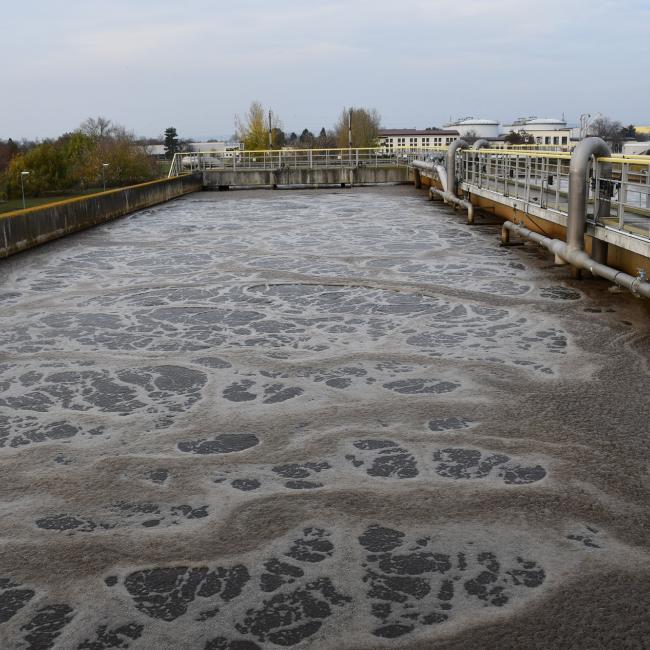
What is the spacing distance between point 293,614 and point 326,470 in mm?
1593

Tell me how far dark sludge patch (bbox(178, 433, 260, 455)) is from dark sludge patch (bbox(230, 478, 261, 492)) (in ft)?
1.57

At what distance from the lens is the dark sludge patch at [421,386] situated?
6660mm

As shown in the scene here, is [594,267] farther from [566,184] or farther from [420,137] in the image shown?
[420,137]

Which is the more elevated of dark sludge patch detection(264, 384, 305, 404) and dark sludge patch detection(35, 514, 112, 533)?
dark sludge patch detection(264, 384, 305, 404)

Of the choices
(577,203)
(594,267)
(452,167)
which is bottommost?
(594,267)

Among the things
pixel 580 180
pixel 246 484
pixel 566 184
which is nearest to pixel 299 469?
pixel 246 484

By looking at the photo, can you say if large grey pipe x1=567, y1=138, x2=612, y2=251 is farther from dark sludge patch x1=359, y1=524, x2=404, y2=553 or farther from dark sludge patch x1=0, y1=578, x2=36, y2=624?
dark sludge patch x1=0, y1=578, x2=36, y2=624

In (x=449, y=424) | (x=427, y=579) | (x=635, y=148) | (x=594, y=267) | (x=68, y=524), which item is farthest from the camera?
(x=635, y=148)

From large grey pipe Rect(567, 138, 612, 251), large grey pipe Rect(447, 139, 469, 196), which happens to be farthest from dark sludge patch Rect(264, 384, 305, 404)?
large grey pipe Rect(447, 139, 469, 196)

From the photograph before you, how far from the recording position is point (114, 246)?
16.4m

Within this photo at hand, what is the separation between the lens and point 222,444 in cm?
561

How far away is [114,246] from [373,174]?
21.3 metres

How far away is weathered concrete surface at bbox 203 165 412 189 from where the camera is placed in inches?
1415

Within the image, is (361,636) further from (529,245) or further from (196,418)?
(529,245)
